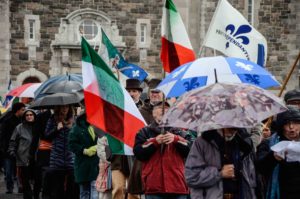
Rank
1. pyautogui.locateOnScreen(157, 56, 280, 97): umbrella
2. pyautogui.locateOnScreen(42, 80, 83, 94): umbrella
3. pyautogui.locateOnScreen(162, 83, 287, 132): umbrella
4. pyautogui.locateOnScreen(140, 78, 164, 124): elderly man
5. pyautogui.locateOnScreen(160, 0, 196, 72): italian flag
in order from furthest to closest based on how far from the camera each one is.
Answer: pyautogui.locateOnScreen(42, 80, 83, 94): umbrella, pyautogui.locateOnScreen(140, 78, 164, 124): elderly man, pyautogui.locateOnScreen(160, 0, 196, 72): italian flag, pyautogui.locateOnScreen(157, 56, 280, 97): umbrella, pyautogui.locateOnScreen(162, 83, 287, 132): umbrella

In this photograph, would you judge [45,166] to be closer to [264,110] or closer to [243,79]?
[243,79]

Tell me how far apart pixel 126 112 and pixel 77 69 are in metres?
19.6

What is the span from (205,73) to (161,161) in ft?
3.44

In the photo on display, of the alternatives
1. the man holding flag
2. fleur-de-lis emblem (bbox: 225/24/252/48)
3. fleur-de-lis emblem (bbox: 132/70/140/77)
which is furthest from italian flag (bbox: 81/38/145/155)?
fleur-de-lis emblem (bbox: 132/70/140/77)

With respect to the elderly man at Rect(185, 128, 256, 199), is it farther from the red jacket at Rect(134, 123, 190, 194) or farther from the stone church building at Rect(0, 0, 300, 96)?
the stone church building at Rect(0, 0, 300, 96)

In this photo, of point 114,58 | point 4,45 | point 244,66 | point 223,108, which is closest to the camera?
point 223,108

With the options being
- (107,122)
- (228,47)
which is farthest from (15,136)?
(107,122)

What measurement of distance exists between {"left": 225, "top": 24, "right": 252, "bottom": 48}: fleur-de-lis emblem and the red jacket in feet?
12.9

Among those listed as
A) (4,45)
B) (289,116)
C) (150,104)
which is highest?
(4,45)

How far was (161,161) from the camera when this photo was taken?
8516 millimetres

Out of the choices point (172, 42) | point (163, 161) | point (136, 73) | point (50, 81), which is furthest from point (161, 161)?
point (136, 73)

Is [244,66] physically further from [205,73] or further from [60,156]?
[60,156]

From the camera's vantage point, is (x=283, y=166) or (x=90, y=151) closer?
(x=283, y=166)

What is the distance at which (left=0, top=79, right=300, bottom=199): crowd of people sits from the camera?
23.1 feet
